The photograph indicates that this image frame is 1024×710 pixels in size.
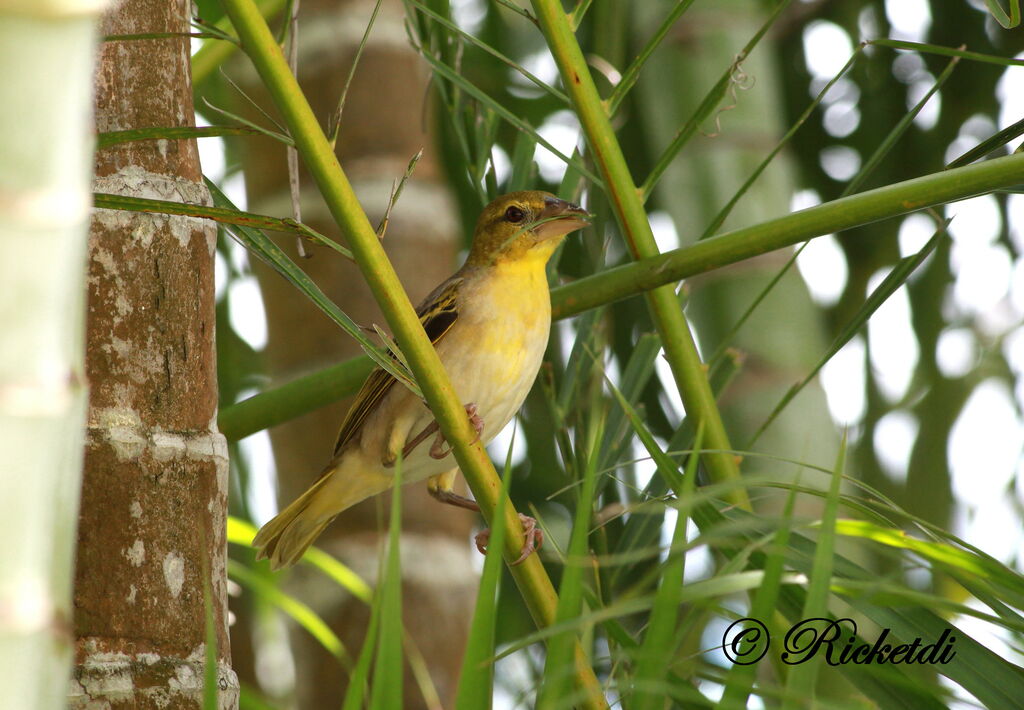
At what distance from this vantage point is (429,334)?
11.8 ft

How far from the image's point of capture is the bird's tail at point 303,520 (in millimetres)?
3430

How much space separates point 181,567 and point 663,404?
7.62 ft

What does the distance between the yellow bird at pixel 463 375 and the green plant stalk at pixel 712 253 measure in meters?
1.14

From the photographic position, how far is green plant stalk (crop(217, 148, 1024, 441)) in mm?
1834

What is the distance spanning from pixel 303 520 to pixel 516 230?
107 cm

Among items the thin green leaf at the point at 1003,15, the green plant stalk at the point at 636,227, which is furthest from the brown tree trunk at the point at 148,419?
the thin green leaf at the point at 1003,15

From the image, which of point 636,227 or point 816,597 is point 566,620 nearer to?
point 816,597

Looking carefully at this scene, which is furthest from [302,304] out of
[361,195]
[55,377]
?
[55,377]

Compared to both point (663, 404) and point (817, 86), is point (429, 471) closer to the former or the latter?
point (663, 404)

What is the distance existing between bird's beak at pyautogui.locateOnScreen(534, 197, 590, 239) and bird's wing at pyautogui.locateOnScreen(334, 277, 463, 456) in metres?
0.31

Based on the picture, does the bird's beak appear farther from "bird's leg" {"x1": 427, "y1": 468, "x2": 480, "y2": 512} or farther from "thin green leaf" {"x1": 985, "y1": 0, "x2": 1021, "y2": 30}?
"thin green leaf" {"x1": 985, "y1": 0, "x2": 1021, "y2": 30}

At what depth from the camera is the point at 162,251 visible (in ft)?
5.95

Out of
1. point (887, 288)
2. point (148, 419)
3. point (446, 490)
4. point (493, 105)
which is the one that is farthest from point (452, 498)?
point (148, 419)

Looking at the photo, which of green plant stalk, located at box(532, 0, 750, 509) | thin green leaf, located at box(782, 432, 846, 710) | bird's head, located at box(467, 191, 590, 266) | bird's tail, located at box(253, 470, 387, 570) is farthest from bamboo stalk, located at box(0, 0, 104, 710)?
bird's head, located at box(467, 191, 590, 266)
